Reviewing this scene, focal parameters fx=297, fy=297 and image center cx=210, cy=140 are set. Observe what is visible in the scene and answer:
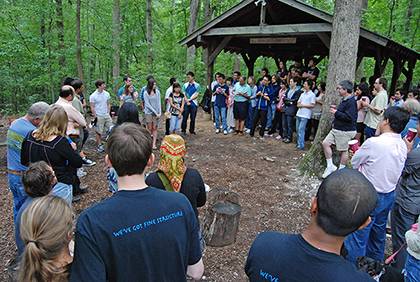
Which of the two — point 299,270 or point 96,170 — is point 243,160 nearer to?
point 96,170

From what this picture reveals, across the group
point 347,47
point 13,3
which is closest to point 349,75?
point 347,47

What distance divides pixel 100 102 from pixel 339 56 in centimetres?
551

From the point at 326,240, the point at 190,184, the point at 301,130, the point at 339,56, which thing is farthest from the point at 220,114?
the point at 326,240

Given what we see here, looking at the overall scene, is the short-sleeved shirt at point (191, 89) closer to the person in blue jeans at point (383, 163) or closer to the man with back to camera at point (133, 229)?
the person in blue jeans at point (383, 163)

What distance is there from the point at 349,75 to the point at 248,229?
3.79 m

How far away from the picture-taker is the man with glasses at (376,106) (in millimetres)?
6656

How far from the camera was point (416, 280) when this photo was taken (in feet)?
7.94

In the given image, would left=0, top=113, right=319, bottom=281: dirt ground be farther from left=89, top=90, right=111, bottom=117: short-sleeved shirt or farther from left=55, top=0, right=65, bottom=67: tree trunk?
left=55, top=0, right=65, bottom=67: tree trunk

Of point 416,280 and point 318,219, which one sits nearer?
point 318,219

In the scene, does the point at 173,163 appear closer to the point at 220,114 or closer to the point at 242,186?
the point at 242,186

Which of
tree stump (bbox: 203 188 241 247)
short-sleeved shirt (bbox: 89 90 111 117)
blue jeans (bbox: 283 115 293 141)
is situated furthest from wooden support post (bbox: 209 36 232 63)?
tree stump (bbox: 203 188 241 247)

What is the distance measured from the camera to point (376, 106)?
6.75 metres

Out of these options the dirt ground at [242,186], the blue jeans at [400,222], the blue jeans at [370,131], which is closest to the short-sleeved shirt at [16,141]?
the dirt ground at [242,186]

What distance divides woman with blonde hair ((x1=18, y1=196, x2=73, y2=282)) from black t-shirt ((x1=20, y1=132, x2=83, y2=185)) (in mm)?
1741
